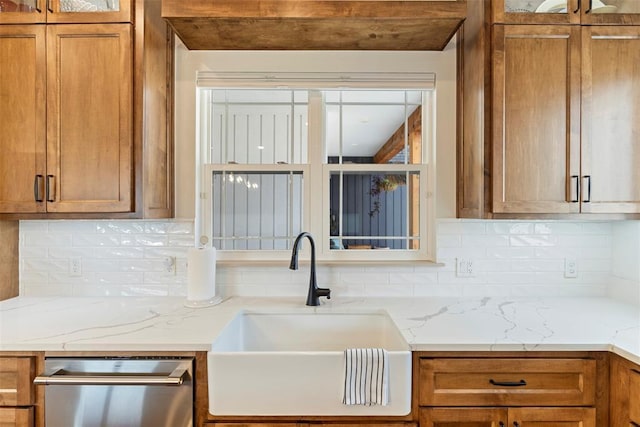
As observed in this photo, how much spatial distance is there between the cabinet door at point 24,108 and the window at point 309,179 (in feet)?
2.42

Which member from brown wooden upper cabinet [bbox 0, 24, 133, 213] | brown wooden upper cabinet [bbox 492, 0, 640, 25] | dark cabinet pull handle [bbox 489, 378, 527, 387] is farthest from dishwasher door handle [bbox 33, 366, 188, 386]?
brown wooden upper cabinet [bbox 492, 0, 640, 25]

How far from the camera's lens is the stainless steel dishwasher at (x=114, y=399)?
51.0 inches

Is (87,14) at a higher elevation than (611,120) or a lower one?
higher

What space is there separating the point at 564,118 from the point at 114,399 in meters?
2.15

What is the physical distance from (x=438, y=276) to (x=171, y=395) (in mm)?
1405

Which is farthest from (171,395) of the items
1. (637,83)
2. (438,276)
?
(637,83)

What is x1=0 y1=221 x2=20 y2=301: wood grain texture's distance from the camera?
188 cm

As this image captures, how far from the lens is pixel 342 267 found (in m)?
1.99

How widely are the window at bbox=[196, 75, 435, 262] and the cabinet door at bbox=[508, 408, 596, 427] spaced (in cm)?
92

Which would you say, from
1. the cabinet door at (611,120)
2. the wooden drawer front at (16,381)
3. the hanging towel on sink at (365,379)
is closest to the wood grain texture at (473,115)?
the cabinet door at (611,120)

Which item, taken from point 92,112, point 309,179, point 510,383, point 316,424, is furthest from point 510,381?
point 92,112

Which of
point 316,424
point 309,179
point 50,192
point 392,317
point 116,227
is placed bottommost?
point 316,424

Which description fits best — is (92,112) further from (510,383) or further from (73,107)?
(510,383)

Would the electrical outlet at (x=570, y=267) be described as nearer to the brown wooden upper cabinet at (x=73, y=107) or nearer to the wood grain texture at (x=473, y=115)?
the wood grain texture at (x=473, y=115)
